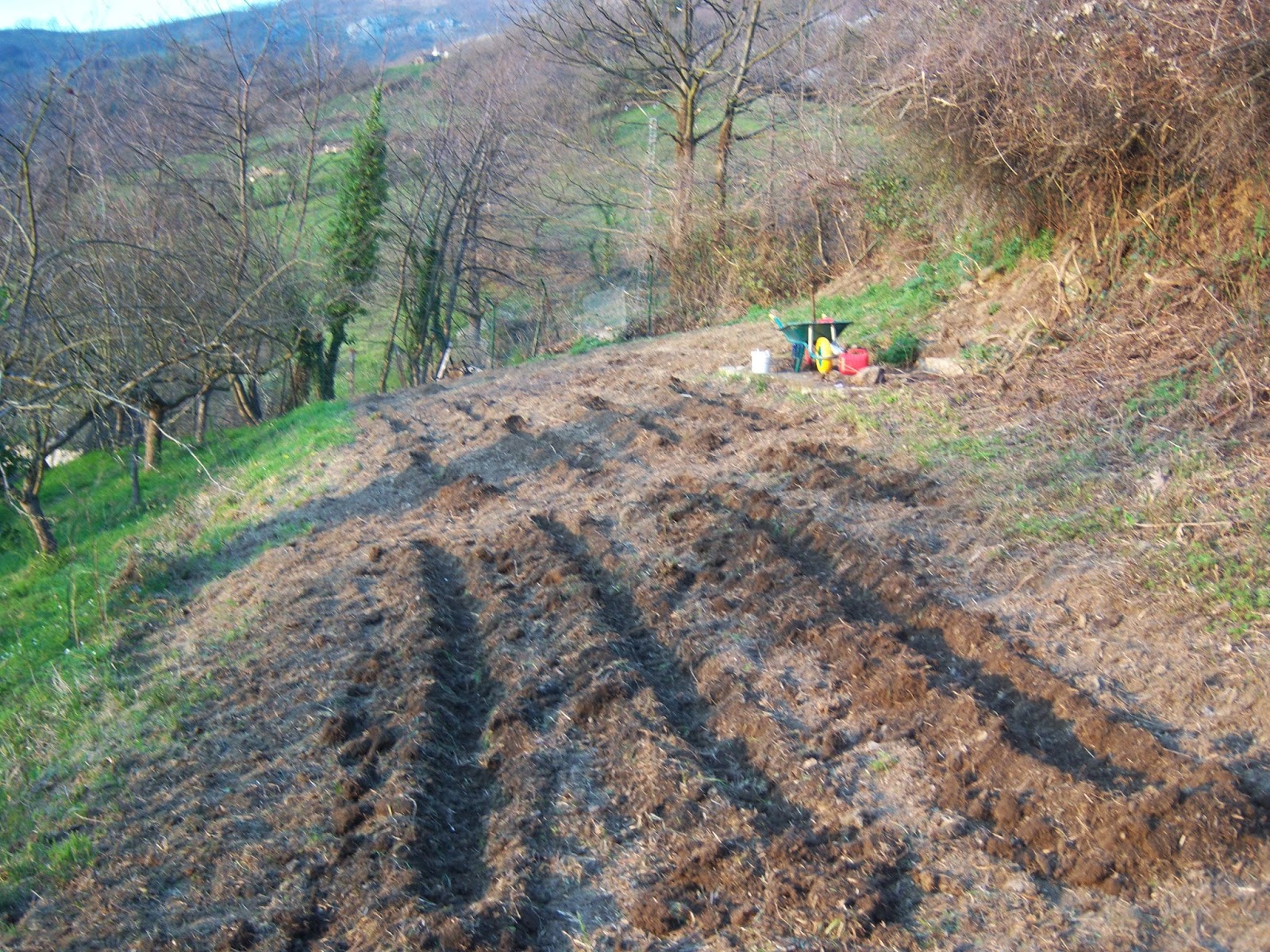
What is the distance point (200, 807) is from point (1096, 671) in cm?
428

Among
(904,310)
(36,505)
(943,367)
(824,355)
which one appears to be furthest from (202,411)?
(943,367)

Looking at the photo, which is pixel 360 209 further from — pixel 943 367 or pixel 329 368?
pixel 943 367

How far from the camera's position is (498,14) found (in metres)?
24.9

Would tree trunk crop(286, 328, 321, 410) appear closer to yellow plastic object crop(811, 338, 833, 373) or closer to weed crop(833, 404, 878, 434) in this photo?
yellow plastic object crop(811, 338, 833, 373)

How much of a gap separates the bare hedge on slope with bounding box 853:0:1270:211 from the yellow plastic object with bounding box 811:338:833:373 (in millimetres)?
2301

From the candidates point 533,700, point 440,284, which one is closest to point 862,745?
point 533,700

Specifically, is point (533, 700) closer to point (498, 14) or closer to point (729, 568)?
point (729, 568)

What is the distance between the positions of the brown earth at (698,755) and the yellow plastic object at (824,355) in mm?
3139

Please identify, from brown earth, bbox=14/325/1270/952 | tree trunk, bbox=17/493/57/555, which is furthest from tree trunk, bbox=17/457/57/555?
brown earth, bbox=14/325/1270/952

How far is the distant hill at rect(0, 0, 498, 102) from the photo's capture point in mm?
11242

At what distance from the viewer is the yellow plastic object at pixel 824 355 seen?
33.8ft

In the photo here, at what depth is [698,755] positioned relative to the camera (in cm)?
433

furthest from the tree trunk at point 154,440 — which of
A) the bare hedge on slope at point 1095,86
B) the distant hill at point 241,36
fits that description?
the bare hedge on slope at point 1095,86

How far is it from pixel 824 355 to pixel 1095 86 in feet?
11.9
